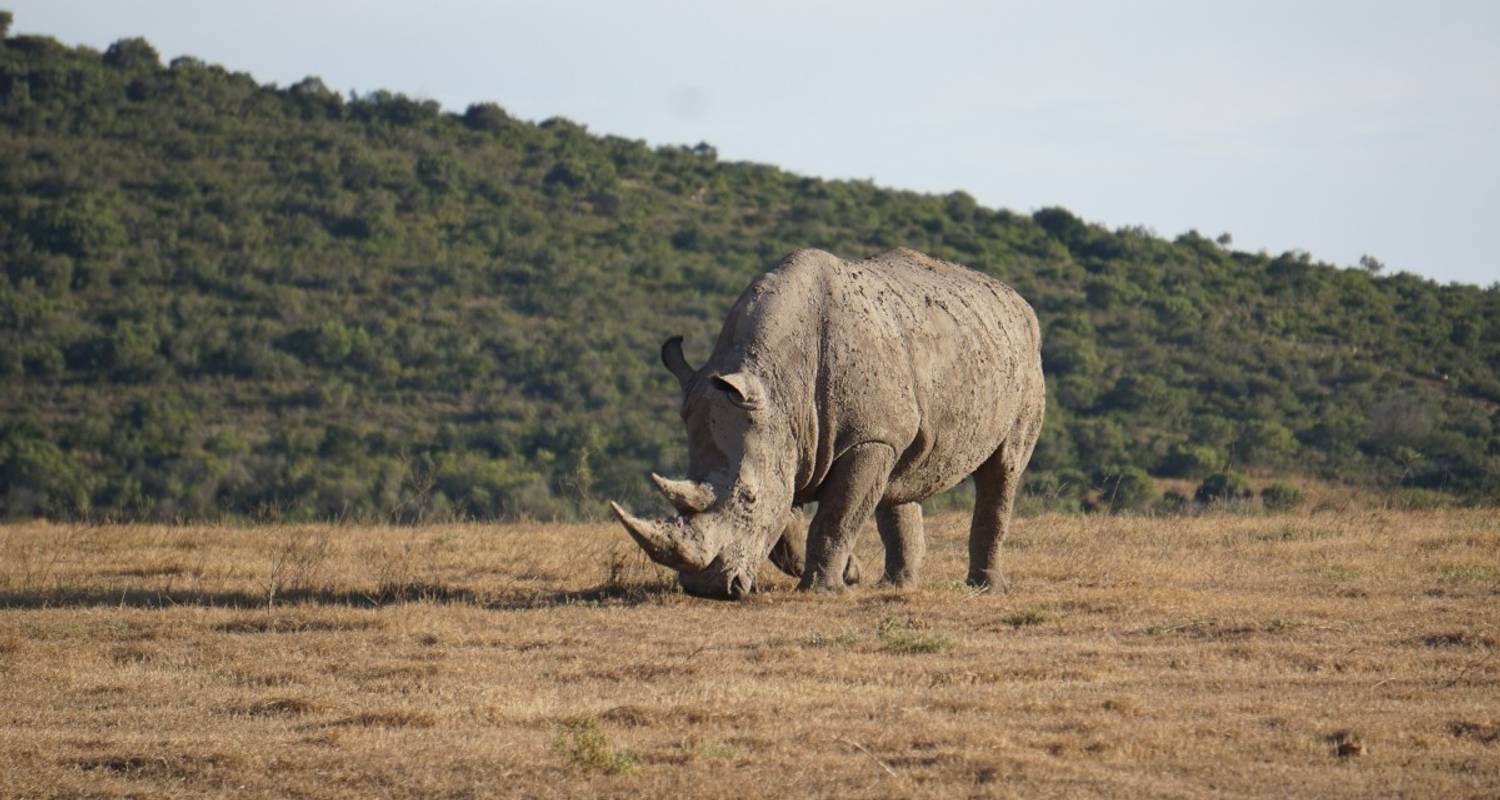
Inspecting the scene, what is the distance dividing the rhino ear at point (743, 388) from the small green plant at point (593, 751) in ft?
16.2

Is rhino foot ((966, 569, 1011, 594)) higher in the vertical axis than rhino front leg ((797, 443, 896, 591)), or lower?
lower

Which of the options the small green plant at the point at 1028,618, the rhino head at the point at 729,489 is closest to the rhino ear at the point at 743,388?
the rhino head at the point at 729,489

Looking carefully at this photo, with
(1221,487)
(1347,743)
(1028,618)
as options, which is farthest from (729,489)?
(1221,487)

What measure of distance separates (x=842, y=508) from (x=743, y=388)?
1.42 metres

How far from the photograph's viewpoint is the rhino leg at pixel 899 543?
16.9 m

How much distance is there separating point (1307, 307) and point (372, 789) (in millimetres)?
46771

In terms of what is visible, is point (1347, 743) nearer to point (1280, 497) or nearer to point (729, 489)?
point (729, 489)

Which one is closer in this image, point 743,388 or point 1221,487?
point 743,388

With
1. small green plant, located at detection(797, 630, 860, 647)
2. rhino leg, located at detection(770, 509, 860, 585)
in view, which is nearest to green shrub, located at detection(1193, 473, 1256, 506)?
rhino leg, located at detection(770, 509, 860, 585)

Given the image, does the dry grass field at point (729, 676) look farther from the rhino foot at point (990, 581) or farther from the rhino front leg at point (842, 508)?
the rhino front leg at point (842, 508)

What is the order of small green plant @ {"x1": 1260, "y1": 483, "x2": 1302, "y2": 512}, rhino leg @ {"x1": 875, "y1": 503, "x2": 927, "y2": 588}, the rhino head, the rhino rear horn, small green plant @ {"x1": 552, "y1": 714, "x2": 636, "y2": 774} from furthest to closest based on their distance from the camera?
small green plant @ {"x1": 1260, "y1": 483, "x2": 1302, "y2": 512}, rhino leg @ {"x1": 875, "y1": 503, "x2": 927, "y2": 588}, the rhino rear horn, the rhino head, small green plant @ {"x1": 552, "y1": 714, "x2": 636, "y2": 774}

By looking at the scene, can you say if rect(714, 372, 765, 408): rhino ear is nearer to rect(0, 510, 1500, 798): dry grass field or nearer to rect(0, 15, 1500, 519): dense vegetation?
rect(0, 510, 1500, 798): dry grass field

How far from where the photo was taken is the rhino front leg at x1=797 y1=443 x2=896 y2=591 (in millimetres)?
15398

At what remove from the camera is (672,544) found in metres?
14.2
